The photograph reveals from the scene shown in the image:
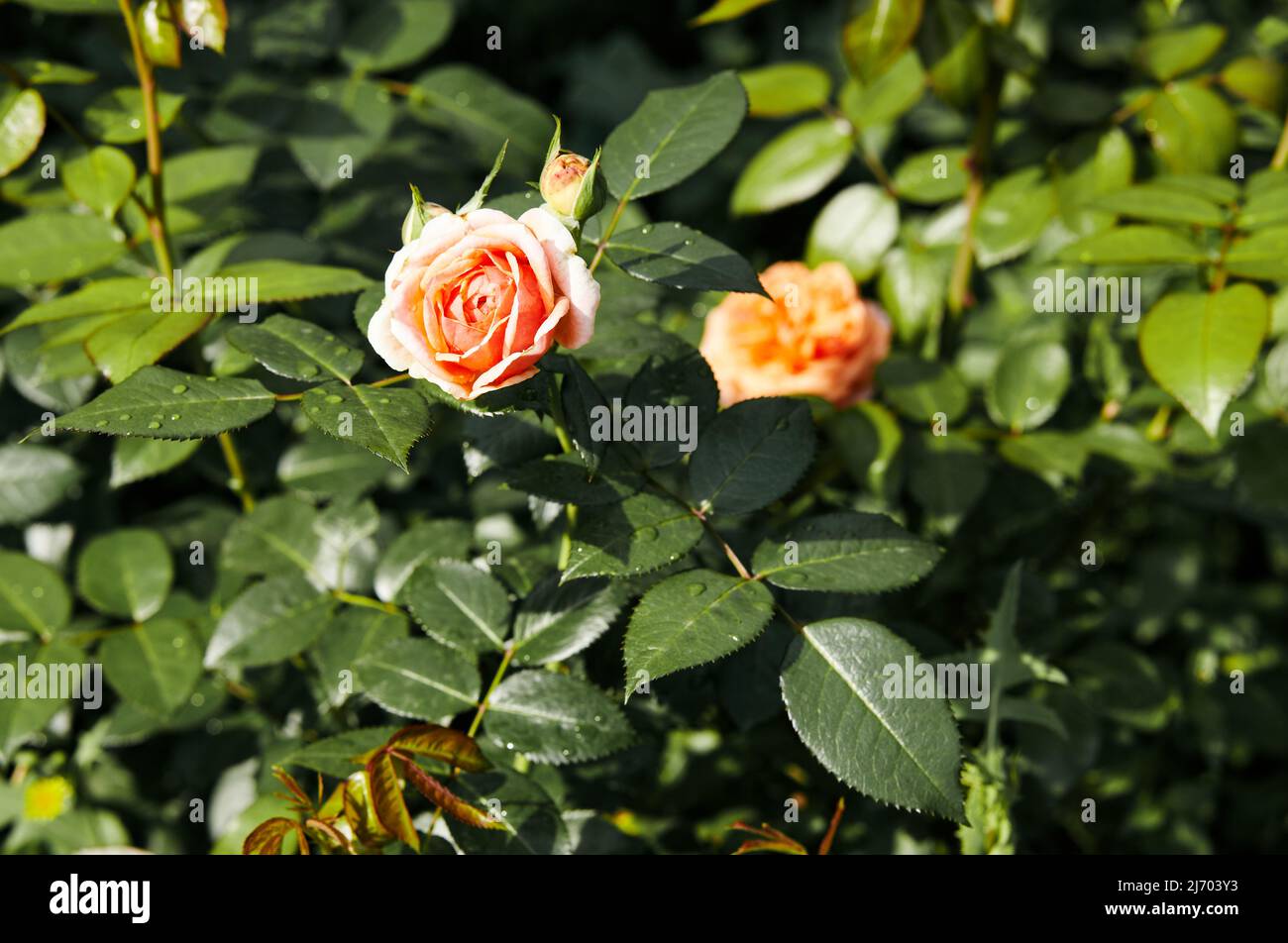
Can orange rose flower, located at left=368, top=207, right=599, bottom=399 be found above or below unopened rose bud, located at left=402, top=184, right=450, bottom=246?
below

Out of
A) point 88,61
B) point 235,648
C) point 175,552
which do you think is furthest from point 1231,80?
point 88,61

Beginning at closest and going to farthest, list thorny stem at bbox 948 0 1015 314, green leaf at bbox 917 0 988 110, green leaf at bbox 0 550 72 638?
green leaf at bbox 0 550 72 638
green leaf at bbox 917 0 988 110
thorny stem at bbox 948 0 1015 314

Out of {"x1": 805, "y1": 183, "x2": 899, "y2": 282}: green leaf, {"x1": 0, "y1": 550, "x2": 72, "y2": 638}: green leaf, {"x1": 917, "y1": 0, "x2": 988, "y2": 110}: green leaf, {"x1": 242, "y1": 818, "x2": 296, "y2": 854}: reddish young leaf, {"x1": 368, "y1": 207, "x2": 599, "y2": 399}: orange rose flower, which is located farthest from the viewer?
{"x1": 805, "y1": 183, "x2": 899, "y2": 282}: green leaf

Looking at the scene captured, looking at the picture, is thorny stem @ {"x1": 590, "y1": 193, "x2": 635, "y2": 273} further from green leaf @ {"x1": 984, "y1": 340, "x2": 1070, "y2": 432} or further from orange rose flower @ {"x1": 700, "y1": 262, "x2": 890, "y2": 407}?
green leaf @ {"x1": 984, "y1": 340, "x2": 1070, "y2": 432}

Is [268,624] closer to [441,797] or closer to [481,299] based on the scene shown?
[441,797]

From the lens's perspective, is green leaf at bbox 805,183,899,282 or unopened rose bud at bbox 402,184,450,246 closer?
unopened rose bud at bbox 402,184,450,246

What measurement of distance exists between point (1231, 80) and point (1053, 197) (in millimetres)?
270

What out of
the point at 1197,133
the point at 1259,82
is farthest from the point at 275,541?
the point at 1259,82

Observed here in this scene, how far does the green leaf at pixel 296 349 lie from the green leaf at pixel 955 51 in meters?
0.94

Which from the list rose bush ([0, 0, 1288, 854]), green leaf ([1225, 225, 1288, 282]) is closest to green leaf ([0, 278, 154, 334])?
rose bush ([0, 0, 1288, 854])

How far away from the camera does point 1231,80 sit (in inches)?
63.4

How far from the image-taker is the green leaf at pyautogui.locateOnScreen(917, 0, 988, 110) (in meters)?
1.58

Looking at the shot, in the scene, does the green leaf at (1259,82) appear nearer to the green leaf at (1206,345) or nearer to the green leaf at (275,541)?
the green leaf at (1206,345)

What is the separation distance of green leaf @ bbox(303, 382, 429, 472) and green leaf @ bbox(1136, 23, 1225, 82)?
1214 mm
